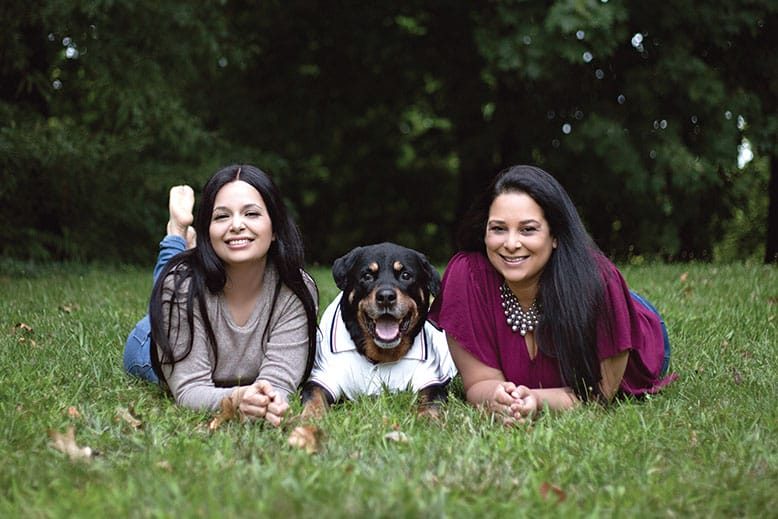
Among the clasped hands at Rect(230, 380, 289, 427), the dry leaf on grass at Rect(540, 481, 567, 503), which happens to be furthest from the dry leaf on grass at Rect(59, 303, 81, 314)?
the dry leaf on grass at Rect(540, 481, 567, 503)

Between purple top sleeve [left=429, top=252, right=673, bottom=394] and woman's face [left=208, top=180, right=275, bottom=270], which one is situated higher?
woman's face [left=208, top=180, right=275, bottom=270]

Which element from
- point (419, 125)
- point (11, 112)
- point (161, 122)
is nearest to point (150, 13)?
point (161, 122)

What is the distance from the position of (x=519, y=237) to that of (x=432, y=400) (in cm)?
89

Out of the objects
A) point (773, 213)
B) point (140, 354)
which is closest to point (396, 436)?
point (140, 354)

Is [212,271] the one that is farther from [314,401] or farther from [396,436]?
[396,436]

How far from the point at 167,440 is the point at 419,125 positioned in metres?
13.7

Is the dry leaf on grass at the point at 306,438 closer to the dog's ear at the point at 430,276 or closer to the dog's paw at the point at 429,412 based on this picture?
the dog's paw at the point at 429,412

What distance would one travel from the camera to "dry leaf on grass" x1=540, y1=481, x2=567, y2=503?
2.65m

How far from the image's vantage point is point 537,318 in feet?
13.5

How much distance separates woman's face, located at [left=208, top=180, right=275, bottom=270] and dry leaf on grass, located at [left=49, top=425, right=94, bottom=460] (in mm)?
1195

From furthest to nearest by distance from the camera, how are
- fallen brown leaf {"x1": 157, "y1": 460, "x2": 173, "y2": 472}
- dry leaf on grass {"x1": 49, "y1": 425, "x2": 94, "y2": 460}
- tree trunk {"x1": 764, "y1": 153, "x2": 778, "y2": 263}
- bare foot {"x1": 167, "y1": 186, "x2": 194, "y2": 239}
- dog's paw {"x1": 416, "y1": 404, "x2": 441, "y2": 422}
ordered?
tree trunk {"x1": 764, "y1": 153, "x2": 778, "y2": 263}, bare foot {"x1": 167, "y1": 186, "x2": 194, "y2": 239}, dog's paw {"x1": 416, "y1": 404, "x2": 441, "y2": 422}, dry leaf on grass {"x1": 49, "y1": 425, "x2": 94, "y2": 460}, fallen brown leaf {"x1": 157, "y1": 460, "x2": 173, "y2": 472}

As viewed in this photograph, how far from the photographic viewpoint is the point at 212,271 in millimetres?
4098

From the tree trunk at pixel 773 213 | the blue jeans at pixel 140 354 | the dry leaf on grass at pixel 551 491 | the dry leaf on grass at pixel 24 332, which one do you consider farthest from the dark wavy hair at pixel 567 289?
the tree trunk at pixel 773 213

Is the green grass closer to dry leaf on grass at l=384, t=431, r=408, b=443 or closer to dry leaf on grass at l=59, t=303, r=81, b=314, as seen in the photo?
dry leaf on grass at l=384, t=431, r=408, b=443
